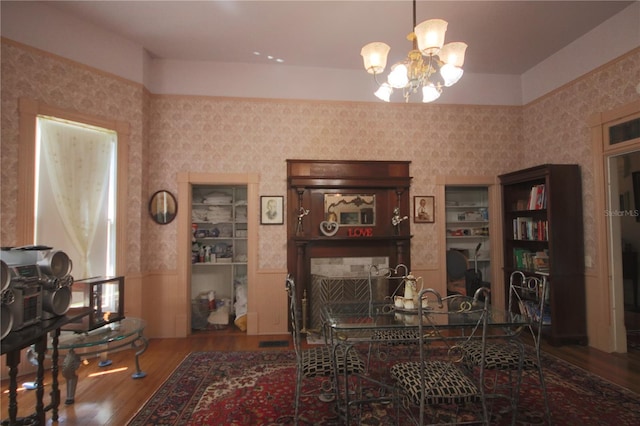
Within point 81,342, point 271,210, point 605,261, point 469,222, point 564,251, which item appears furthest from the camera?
point 469,222

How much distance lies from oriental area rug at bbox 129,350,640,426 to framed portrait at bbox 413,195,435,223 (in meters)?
2.19

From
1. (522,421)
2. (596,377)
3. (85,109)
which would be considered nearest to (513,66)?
(596,377)

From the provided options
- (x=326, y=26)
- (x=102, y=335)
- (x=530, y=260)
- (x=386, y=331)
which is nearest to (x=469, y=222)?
(x=530, y=260)

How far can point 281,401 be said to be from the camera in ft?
8.81

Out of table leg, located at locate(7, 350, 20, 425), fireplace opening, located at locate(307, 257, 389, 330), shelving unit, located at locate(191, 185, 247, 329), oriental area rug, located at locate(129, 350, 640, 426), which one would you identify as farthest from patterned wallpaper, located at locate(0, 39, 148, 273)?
fireplace opening, located at locate(307, 257, 389, 330)

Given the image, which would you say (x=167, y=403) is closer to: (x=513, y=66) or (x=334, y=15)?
(x=334, y=15)

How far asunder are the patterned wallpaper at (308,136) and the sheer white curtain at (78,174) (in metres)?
0.29

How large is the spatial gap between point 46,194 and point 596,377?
5746 millimetres

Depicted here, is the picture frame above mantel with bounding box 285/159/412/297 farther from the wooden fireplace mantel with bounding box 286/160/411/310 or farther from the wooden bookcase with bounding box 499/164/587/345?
the wooden bookcase with bounding box 499/164/587/345

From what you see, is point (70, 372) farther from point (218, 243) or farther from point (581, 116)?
point (581, 116)

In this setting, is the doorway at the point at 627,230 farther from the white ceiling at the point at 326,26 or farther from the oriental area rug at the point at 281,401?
the white ceiling at the point at 326,26

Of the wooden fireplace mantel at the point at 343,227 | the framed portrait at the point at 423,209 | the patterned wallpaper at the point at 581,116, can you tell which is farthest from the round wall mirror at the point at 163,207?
the patterned wallpaper at the point at 581,116

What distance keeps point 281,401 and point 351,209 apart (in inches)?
105

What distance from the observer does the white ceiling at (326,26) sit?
3.49 metres
